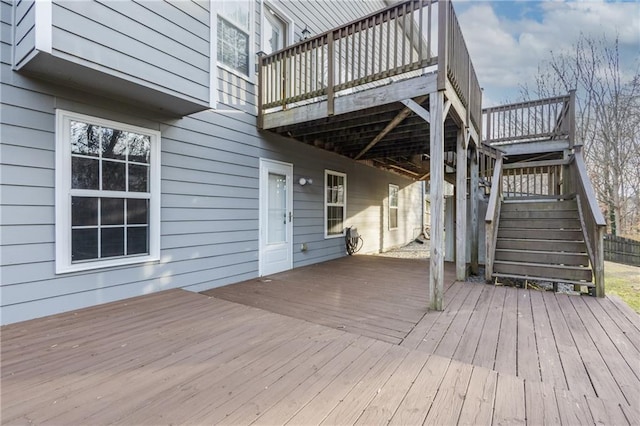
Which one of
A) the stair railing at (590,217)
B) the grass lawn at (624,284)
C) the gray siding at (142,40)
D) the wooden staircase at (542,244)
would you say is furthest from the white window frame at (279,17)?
the grass lawn at (624,284)

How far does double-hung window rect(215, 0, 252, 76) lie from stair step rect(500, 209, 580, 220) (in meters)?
5.23

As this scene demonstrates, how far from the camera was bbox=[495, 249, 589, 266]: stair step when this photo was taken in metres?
4.41

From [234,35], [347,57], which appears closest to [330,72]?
[347,57]

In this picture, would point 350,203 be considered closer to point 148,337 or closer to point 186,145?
point 186,145

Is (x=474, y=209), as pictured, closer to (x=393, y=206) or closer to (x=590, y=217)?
(x=590, y=217)

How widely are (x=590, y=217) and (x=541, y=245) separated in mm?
748

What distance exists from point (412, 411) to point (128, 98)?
3796 millimetres

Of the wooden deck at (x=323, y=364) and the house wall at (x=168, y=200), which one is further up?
the house wall at (x=168, y=200)

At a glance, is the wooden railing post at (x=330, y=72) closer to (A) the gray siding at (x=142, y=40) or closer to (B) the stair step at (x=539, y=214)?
(A) the gray siding at (x=142, y=40)

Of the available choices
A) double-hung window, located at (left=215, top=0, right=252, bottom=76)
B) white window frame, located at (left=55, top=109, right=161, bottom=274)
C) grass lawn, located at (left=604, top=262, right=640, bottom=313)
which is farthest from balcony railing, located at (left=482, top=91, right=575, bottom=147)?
white window frame, located at (left=55, top=109, right=161, bottom=274)

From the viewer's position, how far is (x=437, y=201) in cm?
340

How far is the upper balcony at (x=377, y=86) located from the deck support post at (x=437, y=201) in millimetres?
143

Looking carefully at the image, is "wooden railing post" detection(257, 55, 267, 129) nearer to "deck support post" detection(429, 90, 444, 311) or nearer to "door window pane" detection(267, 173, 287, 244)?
"door window pane" detection(267, 173, 287, 244)

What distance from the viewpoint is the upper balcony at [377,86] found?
11.4 feet
